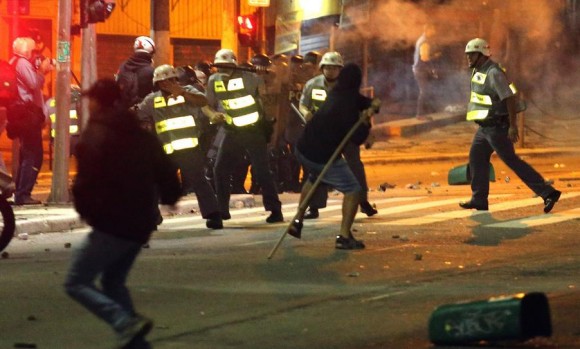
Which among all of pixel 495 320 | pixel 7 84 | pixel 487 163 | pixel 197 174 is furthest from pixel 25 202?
pixel 495 320

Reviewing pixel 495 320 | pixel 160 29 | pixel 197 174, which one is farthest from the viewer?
pixel 160 29

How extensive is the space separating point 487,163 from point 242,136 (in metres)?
2.71

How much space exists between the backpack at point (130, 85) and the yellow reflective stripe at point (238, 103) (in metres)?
0.96

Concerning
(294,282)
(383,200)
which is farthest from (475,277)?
(383,200)

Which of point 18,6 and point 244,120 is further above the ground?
point 18,6

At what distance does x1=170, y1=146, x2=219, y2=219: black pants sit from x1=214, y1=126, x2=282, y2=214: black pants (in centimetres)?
77

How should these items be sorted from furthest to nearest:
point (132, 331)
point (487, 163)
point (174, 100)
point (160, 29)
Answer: point (160, 29)
point (487, 163)
point (174, 100)
point (132, 331)

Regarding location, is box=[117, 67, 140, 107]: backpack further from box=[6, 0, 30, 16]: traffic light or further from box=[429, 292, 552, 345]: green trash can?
box=[6, 0, 30, 16]: traffic light

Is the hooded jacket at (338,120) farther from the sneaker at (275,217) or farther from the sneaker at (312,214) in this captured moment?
the sneaker at (312,214)

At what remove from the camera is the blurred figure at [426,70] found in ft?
103

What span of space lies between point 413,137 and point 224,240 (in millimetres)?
16760

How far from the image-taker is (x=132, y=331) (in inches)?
292

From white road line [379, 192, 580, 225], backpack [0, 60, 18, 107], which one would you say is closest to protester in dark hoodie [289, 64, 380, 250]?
white road line [379, 192, 580, 225]

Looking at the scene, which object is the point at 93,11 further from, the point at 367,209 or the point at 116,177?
the point at 116,177
